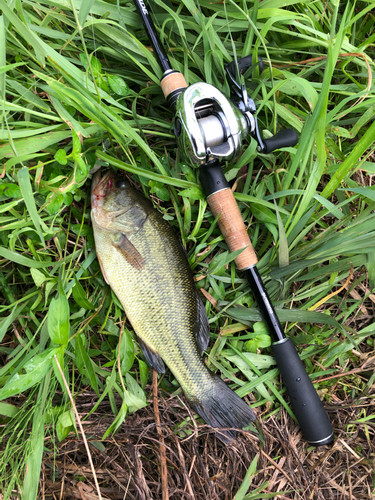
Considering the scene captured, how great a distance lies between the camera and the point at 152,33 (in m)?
1.83

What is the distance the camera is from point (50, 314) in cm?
154

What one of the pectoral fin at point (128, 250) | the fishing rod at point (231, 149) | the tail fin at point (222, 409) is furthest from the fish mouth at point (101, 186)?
the tail fin at point (222, 409)

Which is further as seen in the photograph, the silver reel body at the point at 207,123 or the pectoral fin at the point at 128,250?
the pectoral fin at the point at 128,250

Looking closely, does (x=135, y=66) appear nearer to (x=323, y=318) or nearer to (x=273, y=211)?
(x=273, y=211)

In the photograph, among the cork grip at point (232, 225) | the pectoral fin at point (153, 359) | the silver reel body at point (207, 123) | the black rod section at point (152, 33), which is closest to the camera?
the silver reel body at point (207, 123)

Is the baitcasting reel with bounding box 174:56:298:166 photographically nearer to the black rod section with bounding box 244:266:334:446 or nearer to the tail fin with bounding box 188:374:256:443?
the black rod section with bounding box 244:266:334:446

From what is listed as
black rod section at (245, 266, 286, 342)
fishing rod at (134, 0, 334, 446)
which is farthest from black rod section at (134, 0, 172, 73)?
black rod section at (245, 266, 286, 342)

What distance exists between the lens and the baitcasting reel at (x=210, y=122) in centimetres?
164

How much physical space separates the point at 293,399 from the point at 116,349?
3.73 ft

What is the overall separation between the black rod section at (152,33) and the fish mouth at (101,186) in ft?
2.30

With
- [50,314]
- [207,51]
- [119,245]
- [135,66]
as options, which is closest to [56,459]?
[50,314]

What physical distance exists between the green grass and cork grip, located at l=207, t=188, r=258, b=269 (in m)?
0.10

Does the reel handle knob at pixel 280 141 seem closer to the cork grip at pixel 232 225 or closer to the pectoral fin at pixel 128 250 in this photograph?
the cork grip at pixel 232 225

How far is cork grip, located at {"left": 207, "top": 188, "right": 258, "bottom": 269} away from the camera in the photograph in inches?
75.5
